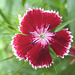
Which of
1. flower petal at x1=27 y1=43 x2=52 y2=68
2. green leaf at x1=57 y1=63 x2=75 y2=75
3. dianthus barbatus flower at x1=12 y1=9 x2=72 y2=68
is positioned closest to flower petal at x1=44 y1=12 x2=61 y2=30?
dianthus barbatus flower at x1=12 y1=9 x2=72 y2=68

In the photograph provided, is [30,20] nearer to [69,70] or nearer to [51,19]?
[51,19]

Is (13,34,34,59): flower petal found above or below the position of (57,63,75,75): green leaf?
above

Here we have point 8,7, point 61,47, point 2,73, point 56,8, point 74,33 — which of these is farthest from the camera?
point 2,73

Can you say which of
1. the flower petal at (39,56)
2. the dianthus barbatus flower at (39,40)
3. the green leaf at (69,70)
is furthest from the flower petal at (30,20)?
the green leaf at (69,70)

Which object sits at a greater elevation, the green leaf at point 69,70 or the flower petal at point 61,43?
the flower petal at point 61,43

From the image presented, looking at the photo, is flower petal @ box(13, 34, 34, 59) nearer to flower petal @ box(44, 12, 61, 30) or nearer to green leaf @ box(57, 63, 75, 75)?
flower petal @ box(44, 12, 61, 30)

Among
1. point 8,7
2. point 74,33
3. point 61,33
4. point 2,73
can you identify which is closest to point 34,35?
point 61,33

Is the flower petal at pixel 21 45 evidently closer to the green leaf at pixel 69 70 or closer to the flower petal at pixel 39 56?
the flower petal at pixel 39 56

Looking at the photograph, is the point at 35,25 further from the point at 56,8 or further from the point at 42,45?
the point at 56,8
